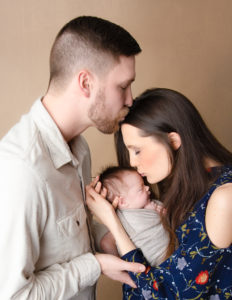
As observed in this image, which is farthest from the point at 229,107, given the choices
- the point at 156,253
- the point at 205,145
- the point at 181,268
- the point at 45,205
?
the point at 45,205

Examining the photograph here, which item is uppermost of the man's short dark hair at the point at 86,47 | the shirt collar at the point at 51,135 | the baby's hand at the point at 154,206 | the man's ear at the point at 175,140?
the man's short dark hair at the point at 86,47

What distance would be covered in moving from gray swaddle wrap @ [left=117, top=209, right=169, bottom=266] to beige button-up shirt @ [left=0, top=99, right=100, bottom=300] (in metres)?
0.23

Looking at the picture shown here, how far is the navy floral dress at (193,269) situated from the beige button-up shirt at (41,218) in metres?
0.22

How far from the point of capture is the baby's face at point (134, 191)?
1562 millimetres

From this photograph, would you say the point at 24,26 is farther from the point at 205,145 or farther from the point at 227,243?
the point at 227,243

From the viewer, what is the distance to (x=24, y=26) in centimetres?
172

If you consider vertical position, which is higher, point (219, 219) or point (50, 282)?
point (219, 219)

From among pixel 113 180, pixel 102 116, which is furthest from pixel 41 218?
pixel 113 180

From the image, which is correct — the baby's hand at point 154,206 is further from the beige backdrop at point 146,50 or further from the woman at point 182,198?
the beige backdrop at point 146,50

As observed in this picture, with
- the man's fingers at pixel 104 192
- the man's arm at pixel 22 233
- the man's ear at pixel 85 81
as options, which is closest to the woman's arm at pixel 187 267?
the man's fingers at pixel 104 192

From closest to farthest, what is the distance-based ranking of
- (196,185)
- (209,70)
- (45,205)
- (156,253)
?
1. (45,205)
2. (196,185)
3. (156,253)
4. (209,70)

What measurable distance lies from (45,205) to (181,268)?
1.79 ft

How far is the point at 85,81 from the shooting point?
122 centimetres

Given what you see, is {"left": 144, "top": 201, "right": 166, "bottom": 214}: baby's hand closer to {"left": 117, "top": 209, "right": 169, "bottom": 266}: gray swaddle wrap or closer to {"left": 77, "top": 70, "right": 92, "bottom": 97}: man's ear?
{"left": 117, "top": 209, "right": 169, "bottom": 266}: gray swaddle wrap
